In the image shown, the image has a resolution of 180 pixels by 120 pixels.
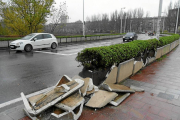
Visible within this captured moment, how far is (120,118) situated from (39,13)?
18.5 m

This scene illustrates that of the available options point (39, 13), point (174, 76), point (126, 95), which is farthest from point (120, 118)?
point (39, 13)

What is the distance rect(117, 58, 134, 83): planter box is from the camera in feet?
16.5

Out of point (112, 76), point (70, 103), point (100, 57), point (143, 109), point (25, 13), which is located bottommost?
point (143, 109)

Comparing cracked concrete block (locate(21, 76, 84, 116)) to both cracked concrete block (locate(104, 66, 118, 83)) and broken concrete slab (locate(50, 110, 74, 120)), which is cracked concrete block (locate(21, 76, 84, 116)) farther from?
cracked concrete block (locate(104, 66, 118, 83))

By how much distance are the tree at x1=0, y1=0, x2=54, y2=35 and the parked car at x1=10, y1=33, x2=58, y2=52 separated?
19.3 feet

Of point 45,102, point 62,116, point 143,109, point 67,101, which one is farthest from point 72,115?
point 143,109

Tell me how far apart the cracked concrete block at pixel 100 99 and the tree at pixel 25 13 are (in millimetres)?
17416

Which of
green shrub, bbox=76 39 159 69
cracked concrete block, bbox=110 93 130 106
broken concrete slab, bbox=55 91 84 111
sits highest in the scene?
green shrub, bbox=76 39 159 69

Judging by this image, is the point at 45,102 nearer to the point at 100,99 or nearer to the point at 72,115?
the point at 72,115

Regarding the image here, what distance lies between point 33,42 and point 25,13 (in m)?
8.06

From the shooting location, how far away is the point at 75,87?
325cm

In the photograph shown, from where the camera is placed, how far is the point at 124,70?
530 cm

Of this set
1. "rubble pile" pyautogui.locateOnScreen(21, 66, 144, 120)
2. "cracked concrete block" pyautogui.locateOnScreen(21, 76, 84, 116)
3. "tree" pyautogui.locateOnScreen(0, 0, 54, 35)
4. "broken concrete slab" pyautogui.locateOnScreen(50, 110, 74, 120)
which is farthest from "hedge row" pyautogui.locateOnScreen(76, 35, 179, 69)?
"tree" pyautogui.locateOnScreen(0, 0, 54, 35)

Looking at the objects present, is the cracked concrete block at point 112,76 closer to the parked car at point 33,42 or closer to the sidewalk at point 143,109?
Result: the sidewalk at point 143,109
